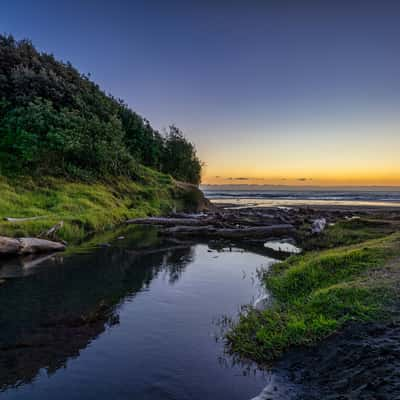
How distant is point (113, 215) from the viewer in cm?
2508

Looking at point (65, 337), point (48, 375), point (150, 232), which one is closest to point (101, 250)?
point (150, 232)

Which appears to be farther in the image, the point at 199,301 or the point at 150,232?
the point at 150,232

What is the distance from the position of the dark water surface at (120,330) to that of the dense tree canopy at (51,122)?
58.9ft

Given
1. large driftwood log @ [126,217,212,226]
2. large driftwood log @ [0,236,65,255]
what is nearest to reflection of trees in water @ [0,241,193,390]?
large driftwood log @ [0,236,65,255]

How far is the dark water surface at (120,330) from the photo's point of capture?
4883 millimetres

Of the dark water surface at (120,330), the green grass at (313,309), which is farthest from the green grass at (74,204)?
the green grass at (313,309)

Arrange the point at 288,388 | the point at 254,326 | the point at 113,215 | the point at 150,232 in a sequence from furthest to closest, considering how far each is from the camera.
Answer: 1. the point at 113,215
2. the point at 150,232
3. the point at 254,326
4. the point at 288,388

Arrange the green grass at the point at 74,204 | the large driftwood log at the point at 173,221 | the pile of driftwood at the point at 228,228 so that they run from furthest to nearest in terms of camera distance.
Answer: the large driftwood log at the point at 173,221, the pile of driftwood at the point at 228,228, the green grass at the point at 74,204

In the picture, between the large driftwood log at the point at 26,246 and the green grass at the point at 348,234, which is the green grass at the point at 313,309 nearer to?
the green grass at the point at 348,234

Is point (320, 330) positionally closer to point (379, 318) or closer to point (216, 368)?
point (379, 318)

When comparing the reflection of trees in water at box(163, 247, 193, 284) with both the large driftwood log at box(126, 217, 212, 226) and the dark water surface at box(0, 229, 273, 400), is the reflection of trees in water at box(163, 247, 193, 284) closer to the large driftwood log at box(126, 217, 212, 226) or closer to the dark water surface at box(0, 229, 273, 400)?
the dark water surface at box(0, 229, 273, 400)

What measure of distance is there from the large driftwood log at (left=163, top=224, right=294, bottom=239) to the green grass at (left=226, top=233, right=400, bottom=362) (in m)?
10.8

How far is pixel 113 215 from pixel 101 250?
9938 mm

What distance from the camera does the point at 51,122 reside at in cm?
3039
